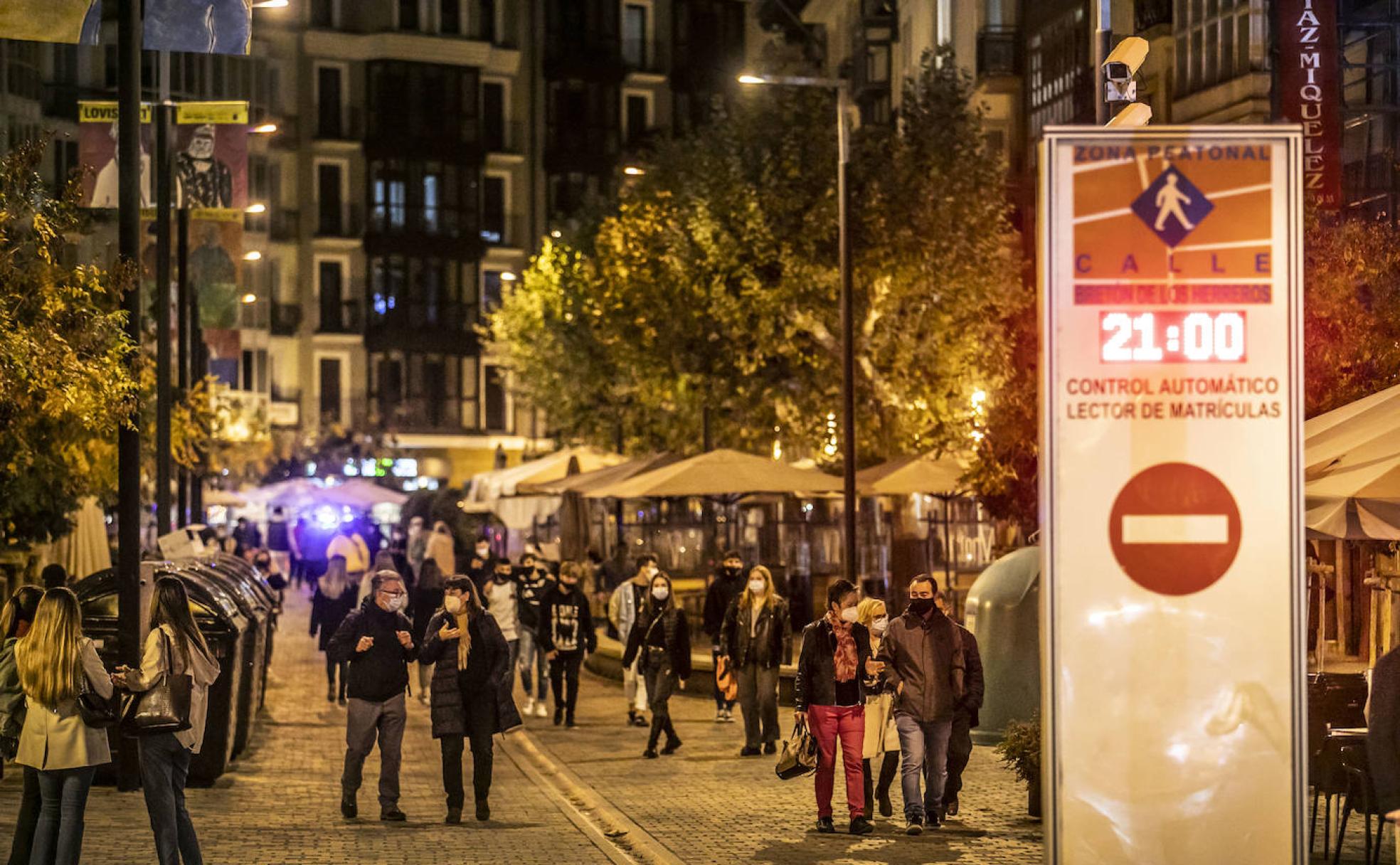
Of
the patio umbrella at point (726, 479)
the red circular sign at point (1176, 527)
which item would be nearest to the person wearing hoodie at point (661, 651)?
the patio umbrella at point (726, 479)

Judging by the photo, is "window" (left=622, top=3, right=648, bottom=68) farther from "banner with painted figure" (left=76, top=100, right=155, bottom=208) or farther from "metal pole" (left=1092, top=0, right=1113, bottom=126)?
"metal pole" (left=1092, top=0, right=1113, bottom=126)

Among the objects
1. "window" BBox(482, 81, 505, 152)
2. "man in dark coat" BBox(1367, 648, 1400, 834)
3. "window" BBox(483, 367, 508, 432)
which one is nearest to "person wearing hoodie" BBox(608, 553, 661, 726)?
"man in dark coat" BBox(1367, 648, 1400, 834)

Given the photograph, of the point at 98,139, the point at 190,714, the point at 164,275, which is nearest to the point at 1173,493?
the point at 190,714

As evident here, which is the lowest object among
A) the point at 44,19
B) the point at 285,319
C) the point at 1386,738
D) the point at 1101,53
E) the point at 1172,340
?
the point at 1386,738

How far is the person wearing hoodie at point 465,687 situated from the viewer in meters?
13.9

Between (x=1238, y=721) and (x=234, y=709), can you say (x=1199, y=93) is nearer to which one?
(x=234, y=709)

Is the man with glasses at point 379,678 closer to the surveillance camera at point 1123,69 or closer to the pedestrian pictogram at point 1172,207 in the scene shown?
the surveillance camera at point 1123,69

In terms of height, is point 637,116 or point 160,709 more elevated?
point 637,116

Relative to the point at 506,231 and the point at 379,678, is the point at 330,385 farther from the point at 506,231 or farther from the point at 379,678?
the point at 379,678

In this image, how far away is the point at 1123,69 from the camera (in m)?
12.9

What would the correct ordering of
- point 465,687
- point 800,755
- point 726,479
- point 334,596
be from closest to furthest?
point 800,755, point 465,687, point 334,596, point 726,479

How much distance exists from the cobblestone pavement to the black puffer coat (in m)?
0.69

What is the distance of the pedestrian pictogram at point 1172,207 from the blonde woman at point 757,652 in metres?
10.7

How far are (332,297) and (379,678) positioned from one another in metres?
66.3
